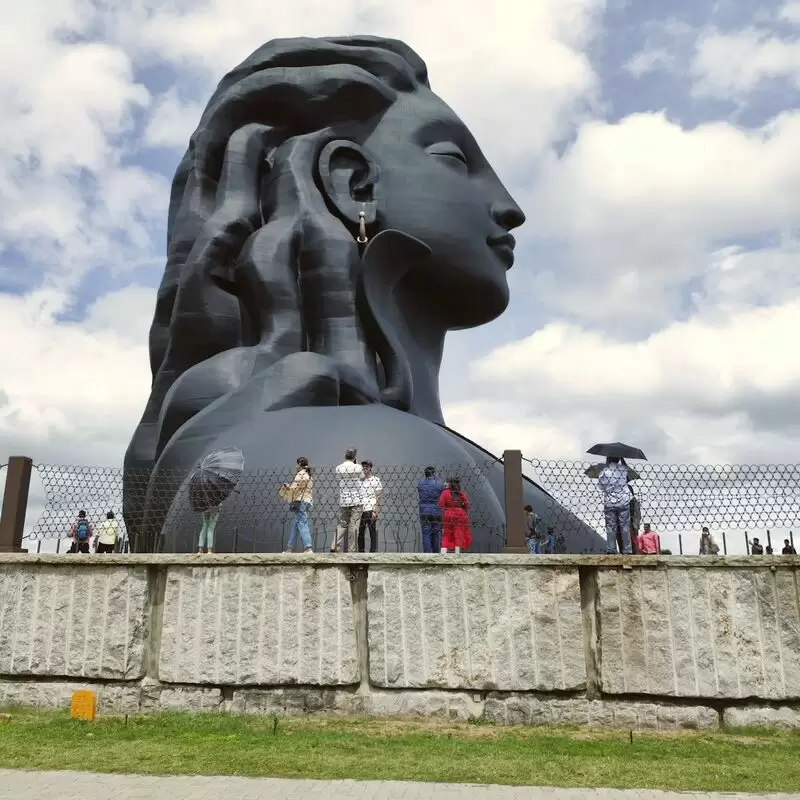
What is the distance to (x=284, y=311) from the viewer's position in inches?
519

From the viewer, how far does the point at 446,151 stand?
15.3 metres

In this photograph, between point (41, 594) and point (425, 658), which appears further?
point (41, 594)

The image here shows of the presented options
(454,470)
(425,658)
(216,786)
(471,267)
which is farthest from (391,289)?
(216,786)

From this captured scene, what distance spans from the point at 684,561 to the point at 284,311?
28.5 feet

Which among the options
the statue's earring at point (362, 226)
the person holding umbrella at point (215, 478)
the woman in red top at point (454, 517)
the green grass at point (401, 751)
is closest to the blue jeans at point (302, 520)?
the woman in red top at point (454, 517)

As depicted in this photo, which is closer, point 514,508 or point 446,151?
point 514,508

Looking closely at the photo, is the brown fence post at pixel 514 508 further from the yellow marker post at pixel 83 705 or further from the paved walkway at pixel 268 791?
the yellow marker post at pixel 83 705

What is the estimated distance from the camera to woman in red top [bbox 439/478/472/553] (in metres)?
7.79

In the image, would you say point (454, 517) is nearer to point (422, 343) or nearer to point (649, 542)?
point (649, 542)

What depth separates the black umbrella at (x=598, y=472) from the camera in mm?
6282

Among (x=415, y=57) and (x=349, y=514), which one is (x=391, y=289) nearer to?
(x=415, y=57)

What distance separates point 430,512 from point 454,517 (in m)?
0.47

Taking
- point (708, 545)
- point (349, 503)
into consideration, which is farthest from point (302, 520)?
point (708, 545)

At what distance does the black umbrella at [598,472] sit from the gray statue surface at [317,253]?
14.5 feet
